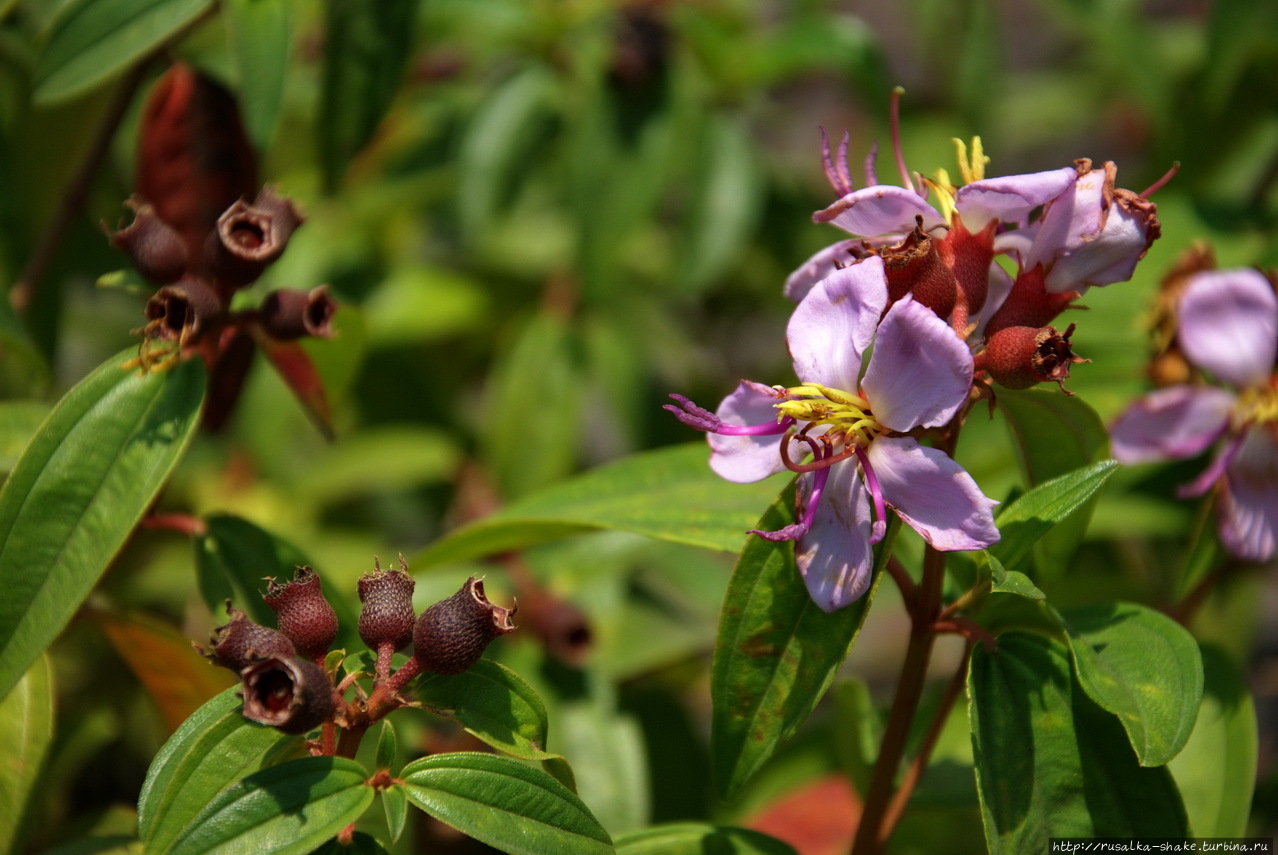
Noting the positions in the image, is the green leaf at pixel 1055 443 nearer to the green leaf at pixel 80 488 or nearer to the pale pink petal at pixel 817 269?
the pale pink petal at pixel 817 269

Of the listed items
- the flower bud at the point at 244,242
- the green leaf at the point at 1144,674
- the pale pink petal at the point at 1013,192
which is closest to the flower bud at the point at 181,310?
the flower bud at the point at 244,242

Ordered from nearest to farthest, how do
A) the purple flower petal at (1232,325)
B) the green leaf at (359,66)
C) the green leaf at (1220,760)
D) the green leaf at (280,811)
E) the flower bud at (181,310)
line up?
the green leaf at (280,811), the flower bud at (181,310), the green leaf at (1220,760), the purple flower petal at (1232,325), the green leaf at (359,66)

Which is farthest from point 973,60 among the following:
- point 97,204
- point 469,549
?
point 97,204

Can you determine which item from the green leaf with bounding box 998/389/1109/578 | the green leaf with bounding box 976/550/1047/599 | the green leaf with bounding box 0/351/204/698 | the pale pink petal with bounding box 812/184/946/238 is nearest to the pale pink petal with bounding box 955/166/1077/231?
the pale pink petal with bounding box 812/184/946/238

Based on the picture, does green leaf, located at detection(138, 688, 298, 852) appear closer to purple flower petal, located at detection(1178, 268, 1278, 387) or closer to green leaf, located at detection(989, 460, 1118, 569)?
green leaf, located at detection(989, 460, 1118, 569)

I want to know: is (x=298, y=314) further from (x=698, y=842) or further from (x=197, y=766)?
(x=698, y=842)
